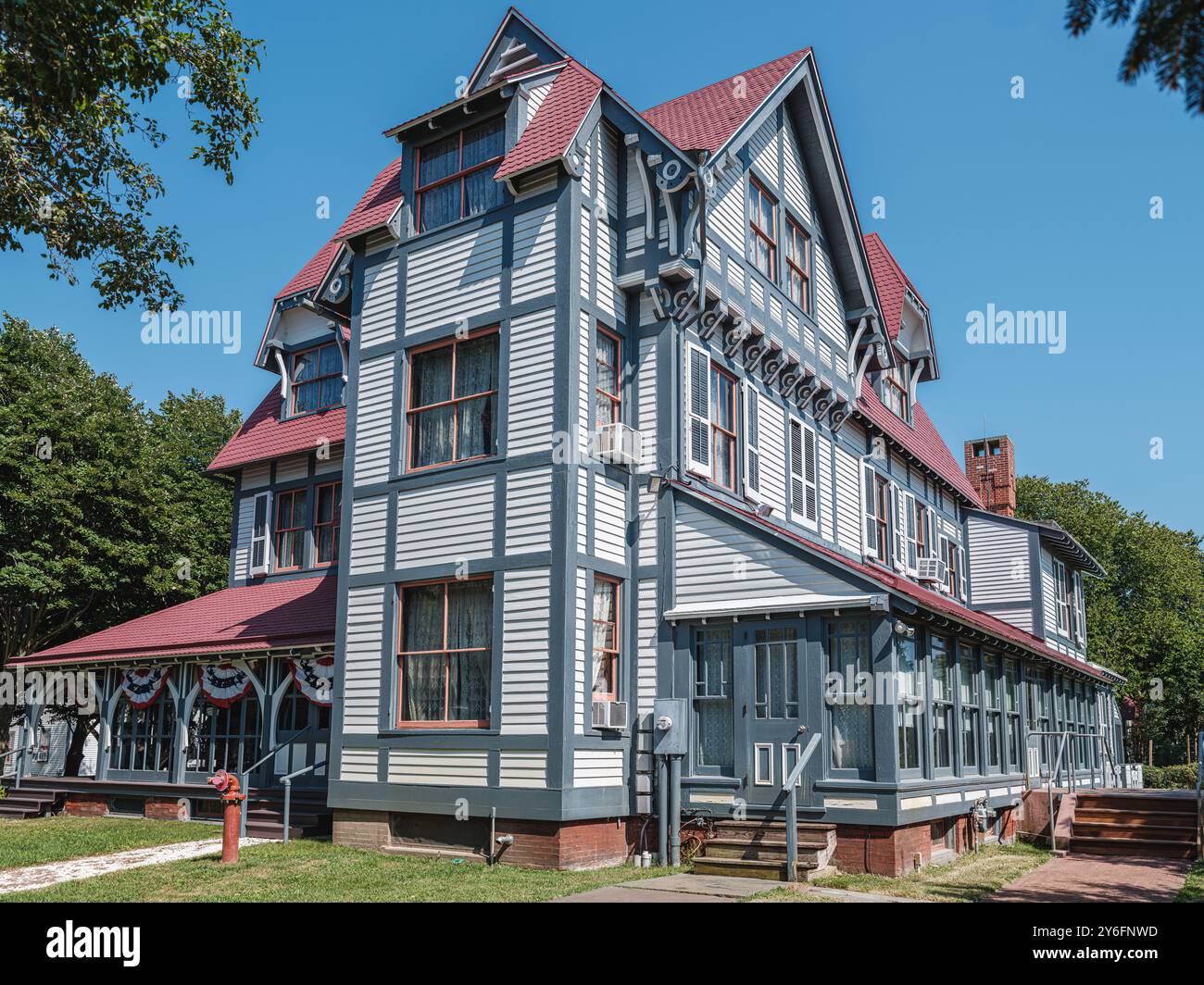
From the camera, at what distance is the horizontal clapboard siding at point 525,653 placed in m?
15.2

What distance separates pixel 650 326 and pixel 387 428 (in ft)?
14.6

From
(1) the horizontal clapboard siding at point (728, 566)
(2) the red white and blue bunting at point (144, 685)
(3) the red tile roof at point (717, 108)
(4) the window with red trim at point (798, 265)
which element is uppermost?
(3) the red tile roof at point (717, 108)

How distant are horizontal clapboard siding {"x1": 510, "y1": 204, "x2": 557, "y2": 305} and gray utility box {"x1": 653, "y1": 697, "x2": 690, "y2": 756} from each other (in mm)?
6126

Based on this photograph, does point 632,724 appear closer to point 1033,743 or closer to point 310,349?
point 1033,743

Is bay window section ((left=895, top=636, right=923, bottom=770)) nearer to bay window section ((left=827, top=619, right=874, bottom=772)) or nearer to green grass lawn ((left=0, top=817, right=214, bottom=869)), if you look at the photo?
bay window section ((left=827, top=619, right=874, bottom=772))

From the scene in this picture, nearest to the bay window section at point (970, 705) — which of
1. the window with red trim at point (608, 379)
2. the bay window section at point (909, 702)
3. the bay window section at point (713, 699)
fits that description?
the bay window section at point (909, 702)

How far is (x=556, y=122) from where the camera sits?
55.0ft

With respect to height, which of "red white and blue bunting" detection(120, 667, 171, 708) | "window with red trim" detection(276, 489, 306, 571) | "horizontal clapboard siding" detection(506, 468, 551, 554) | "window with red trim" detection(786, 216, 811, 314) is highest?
"window with red trim" detection(786, 216, 811, 314)

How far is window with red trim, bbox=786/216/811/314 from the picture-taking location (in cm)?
2098

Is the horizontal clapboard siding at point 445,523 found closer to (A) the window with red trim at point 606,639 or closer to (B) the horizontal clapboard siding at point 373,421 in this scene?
(B) the horizontal clapboard siding at point 373,421

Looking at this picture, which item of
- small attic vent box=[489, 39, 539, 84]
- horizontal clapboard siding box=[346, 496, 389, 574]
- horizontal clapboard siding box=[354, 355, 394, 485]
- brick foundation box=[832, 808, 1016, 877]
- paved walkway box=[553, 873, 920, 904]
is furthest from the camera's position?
small attic vent box=[489, 39, 539, 84]

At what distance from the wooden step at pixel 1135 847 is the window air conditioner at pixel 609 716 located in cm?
865

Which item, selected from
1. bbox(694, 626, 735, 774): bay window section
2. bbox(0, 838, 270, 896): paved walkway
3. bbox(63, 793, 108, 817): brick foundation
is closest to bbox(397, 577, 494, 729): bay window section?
bbox(694, 626, 735, 774): bay window section

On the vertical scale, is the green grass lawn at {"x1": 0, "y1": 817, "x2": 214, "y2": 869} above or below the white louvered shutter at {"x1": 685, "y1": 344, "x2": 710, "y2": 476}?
below
